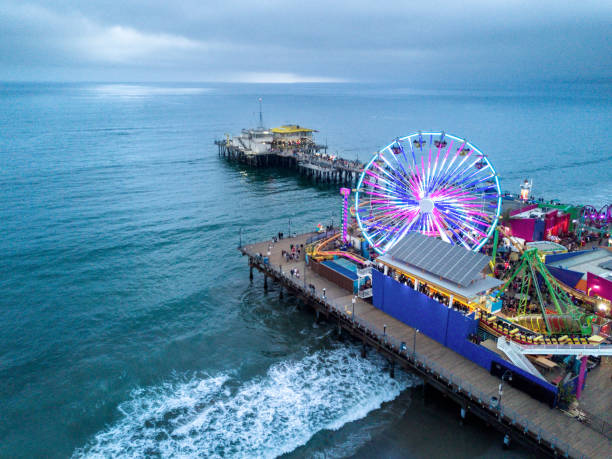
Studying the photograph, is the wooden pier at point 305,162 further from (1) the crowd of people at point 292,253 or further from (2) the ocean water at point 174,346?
(1) the crowd of people at point 292,253

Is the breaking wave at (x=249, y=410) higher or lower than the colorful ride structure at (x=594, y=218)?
lower

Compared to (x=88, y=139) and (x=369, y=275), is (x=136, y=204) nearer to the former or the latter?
(x=369, y=275)

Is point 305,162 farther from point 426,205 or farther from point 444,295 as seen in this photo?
point 444,295

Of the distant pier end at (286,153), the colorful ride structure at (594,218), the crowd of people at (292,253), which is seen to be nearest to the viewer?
the crowd of people at (292,253)

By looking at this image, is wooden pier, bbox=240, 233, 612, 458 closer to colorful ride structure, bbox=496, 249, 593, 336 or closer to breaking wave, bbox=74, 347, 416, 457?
breaking wave, bbox=74, 347, 416, 457

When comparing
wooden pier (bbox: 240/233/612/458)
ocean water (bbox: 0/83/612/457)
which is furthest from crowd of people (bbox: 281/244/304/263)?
ocean water (bbox: 0/83/612/457)

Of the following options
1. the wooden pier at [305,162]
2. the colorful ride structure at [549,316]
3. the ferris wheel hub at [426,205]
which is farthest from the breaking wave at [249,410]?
the wooden pier at [305,162]

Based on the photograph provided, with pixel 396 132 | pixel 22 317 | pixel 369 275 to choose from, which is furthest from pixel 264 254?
pixel 396 132
